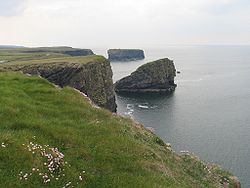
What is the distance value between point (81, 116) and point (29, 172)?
29.4ft

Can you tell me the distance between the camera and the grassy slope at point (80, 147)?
18.8 m

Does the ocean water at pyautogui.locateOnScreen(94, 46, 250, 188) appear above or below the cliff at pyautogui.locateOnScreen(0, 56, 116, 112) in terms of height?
below

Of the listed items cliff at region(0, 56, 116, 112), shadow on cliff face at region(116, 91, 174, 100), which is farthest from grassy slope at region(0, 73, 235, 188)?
shadow on cliff face at region(116, 91, 174, 100)

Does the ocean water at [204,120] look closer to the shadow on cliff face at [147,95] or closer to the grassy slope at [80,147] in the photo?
the shadow on cliff face at [147,95]

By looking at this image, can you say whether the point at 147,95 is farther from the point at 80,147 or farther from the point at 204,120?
the point at 80,147

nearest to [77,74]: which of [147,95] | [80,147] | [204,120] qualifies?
[204,120]

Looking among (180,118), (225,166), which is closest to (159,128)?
(180,118)

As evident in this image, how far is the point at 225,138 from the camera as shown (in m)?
99.5

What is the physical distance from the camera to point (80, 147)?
2173cm

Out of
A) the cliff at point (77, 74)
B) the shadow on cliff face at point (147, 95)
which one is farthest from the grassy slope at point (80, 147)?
the shadow on cliff face at point (147, 95)

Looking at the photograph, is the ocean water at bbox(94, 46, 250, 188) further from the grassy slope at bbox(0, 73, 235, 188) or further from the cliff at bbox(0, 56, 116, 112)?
the grassy slope at bbox(0, 73, 235, 188)

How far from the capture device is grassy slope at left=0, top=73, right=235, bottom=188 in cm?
1883

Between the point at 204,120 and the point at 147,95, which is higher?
the point at 204,120

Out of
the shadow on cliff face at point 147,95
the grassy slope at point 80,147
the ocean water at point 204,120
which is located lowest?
the shadow on cliff face at point 147,95
